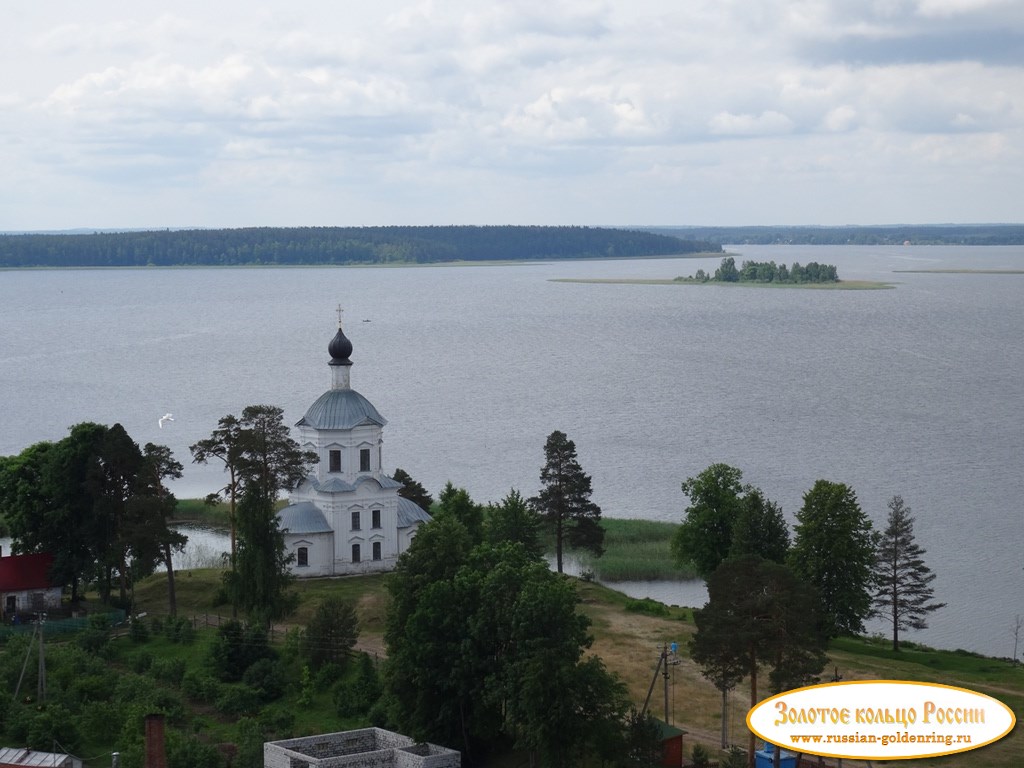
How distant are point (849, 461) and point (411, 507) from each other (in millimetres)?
31134

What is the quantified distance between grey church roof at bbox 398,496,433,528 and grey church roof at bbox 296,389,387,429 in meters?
3.04

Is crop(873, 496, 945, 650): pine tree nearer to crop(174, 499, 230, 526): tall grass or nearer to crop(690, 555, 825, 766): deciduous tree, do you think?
crop(690, 555, 825, 766): deciduous tree

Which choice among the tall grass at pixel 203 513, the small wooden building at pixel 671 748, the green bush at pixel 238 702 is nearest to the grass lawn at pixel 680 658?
the small wooden building at pixel 671 748

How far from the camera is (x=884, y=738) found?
65.1 ft

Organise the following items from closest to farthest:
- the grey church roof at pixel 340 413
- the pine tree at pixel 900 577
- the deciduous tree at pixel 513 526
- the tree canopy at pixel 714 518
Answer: the pine tree at pixel 900 577, the tree canopy at pixel 714 518, the deciduous tree at pixel 513 526, the grey church roof at pixel 340 413

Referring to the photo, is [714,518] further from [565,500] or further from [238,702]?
[238,702]

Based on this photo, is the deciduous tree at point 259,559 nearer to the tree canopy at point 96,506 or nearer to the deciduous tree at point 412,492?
the tree canopy at point 96,506

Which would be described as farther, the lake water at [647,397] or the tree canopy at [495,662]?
the lake water at [647,397]

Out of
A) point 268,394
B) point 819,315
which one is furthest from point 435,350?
point 819,315

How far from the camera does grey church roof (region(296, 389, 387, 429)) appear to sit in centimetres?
4988

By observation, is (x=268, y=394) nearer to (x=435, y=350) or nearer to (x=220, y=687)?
(x=435, y=350)

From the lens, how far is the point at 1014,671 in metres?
41.3

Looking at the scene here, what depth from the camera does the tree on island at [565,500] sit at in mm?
53312

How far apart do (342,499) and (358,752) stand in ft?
54.4
